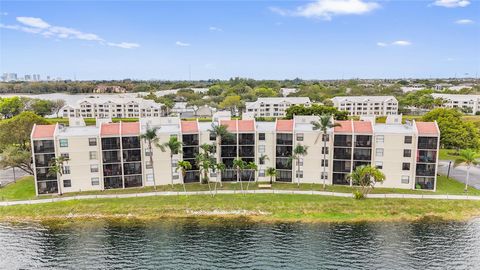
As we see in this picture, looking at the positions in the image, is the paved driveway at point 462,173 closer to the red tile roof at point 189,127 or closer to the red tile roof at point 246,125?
the red tile roof at point 246,125

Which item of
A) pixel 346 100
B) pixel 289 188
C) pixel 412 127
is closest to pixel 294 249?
pixel 289 188

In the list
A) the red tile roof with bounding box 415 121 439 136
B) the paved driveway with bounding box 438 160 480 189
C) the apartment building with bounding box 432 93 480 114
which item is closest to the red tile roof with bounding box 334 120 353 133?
the red tile roof with bounding box 415 121 439 136

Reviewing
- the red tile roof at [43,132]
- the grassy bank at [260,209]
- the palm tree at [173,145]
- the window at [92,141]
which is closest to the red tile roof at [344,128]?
the grassy bank at [260,209]

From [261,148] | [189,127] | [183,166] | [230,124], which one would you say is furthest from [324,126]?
[183,166]

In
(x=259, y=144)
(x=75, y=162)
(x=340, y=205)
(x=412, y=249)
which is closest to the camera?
(x=412, y=249)

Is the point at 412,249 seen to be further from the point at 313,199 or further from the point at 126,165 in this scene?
the point at 126,165
